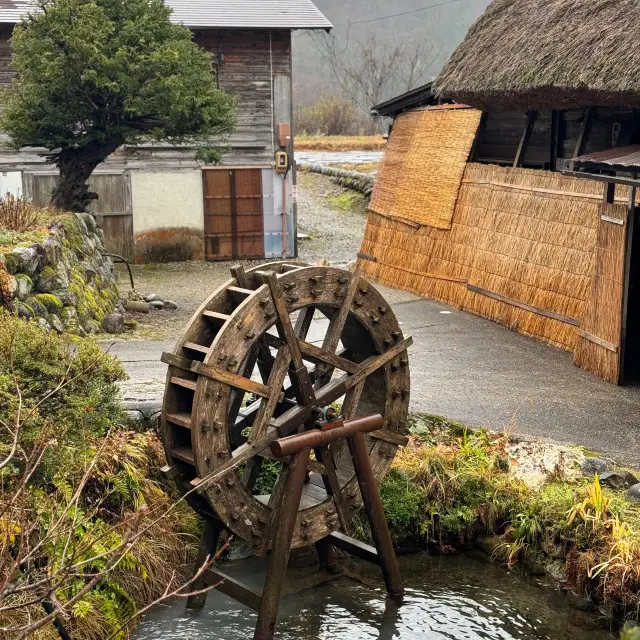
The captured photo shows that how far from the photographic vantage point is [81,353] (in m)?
7.71

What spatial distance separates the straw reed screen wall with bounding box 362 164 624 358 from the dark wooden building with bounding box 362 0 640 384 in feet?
0.08

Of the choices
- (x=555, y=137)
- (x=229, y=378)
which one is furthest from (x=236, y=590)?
(x=555, y=137)

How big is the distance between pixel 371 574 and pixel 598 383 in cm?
400

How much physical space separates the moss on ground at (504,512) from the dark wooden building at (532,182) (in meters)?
2.96

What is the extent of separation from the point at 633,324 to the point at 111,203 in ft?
40.2

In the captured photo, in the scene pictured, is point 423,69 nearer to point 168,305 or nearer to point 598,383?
point 168,305

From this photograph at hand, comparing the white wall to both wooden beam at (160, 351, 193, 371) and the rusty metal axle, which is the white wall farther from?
the rusty metal axle

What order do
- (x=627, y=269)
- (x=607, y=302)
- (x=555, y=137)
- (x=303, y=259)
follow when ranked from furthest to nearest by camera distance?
(x=303, y=259)
(x=555, y=137)
(x=607, y=302)
(x=627, y=269)

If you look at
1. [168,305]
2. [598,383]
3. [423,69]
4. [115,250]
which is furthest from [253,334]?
[423,69]

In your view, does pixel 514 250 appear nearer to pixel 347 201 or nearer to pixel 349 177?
pixel 347 201

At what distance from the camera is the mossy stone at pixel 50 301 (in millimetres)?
11427

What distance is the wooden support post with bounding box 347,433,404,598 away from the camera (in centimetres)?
683

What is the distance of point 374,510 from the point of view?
6.92 metres

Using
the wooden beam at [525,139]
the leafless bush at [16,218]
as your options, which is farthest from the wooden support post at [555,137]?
the leafless bush at [16,218]
